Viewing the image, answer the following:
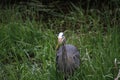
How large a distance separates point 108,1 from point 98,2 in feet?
0.62

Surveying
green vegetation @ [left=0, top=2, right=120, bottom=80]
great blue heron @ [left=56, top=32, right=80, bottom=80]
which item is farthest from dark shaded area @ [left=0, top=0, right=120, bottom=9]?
great blue heron @ [left=56, top=32, right=80, bottom=80]

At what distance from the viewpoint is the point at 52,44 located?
4.50 meters

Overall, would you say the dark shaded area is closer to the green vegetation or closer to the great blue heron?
the green vegetation

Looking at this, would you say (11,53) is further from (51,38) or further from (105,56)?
(105,56)

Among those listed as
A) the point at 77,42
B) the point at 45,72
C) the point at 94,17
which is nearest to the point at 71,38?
the point at 77,42

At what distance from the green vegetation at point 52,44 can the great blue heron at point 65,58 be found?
0.07 meters

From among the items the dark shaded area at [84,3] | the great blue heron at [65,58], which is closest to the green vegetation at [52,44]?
→ the great blue heron at [65,58]

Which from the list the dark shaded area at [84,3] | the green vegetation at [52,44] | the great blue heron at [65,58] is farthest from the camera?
the dark shaded area at [84,3]

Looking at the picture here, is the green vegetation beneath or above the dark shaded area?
beneath

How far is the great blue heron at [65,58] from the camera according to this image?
12.0 feet

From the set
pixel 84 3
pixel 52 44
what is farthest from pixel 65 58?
pixel 84 3

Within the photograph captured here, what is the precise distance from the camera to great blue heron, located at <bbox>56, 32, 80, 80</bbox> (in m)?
3.65

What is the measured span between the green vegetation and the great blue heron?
0.07 metres

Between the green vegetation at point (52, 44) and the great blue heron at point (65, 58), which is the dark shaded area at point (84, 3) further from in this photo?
the great blue heron at point (65, 58)
